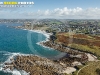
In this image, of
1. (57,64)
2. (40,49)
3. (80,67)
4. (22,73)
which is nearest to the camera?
(22,73)

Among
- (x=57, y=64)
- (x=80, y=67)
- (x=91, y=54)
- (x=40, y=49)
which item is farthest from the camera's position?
(x=40, y=49)

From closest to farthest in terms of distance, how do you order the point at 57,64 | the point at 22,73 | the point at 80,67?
the point at 22,73, the point at 80,67, the point at 57,64

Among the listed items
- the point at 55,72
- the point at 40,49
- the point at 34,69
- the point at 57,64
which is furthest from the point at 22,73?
the point at 40,49

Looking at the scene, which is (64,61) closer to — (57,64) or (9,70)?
(57,64)

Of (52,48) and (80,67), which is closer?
(80,67)

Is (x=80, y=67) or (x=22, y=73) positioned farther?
(x=80, y=67)

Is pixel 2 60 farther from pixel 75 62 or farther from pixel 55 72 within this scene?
pixel 75 62

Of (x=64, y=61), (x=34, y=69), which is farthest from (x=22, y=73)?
(x=64, y=61)

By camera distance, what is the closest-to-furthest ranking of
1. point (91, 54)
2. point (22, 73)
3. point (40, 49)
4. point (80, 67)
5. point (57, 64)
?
point (22, 73)
point (80, 67)
point (57, 64)
point (91, 54)
point (40, 49)

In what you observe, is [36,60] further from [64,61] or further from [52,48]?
[52,48]
